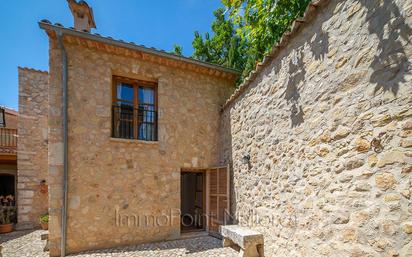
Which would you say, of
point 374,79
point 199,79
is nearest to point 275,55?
point 374,79

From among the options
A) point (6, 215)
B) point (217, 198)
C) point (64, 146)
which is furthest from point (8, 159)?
point (217, 198)

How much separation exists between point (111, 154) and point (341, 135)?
15.5 feet

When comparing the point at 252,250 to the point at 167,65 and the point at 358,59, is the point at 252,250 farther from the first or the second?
the point at 167,65

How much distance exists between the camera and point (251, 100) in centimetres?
474

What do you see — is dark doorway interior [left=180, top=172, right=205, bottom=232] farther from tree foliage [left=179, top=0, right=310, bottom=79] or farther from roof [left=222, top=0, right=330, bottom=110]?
tree foliage [left=179, top=0, right=310, bottom=79]

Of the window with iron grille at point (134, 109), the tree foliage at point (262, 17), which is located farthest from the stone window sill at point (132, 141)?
the tree foliage at point (262, 17)

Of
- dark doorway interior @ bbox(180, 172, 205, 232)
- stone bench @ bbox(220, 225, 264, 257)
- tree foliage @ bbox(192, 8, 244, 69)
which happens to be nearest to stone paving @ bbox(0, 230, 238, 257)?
stone bench @ bbox(220, 225, 264, 257)

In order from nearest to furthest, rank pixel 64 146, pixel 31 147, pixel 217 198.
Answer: pixel 64 146
pixel 217 198
pixel 31 147

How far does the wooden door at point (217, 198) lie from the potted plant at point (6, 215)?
6.45 meters

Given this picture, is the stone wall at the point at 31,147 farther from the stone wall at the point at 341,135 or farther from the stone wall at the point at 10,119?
the stone wall at the point at 341,135

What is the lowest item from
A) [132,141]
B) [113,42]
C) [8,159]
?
[8,159]

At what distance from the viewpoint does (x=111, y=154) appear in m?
5.28

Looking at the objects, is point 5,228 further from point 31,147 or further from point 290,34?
point 290,34

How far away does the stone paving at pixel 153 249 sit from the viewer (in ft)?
15.3
